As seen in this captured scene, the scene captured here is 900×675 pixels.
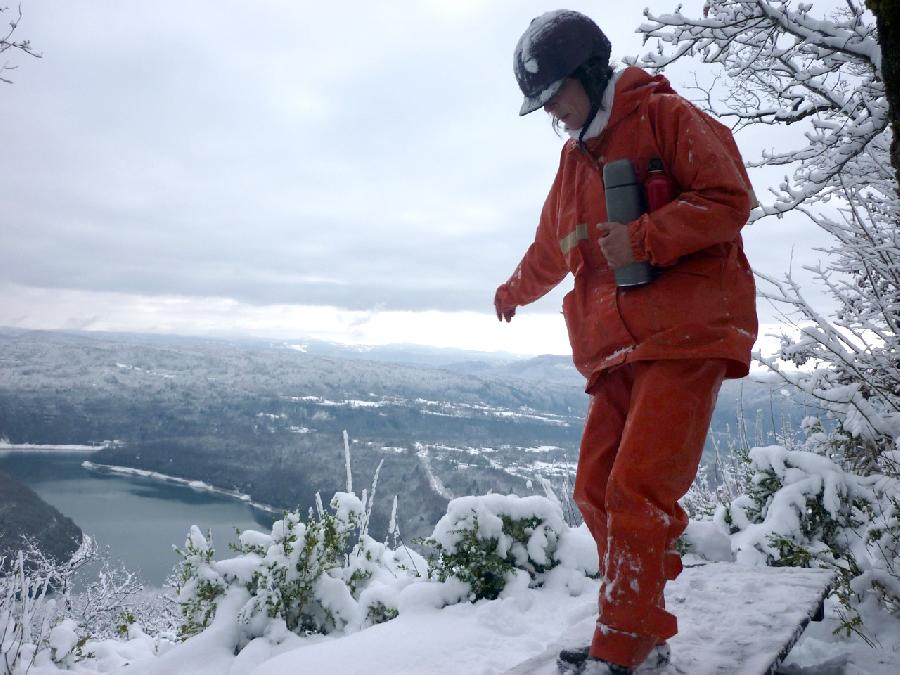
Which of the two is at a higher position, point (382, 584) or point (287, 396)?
point (382, 584)

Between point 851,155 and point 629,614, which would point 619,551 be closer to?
point 629,614

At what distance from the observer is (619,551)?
1431 mm

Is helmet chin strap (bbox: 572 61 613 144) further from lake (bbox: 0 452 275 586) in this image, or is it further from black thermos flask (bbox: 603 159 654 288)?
lake (bbox: 0 452 275 586)

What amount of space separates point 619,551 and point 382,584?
2.80 meters

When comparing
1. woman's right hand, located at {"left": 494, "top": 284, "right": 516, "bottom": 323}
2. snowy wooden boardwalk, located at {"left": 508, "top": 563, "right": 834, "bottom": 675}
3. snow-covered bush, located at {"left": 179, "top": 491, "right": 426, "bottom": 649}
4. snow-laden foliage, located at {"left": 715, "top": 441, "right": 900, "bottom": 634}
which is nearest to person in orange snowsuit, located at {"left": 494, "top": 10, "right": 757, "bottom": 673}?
snowy wooden boardwalk, located at {"left": 508, "top": 563, "right": 834, "bottom": 675}

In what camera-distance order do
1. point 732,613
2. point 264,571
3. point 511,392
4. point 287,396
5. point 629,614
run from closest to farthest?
point 629,614 → point 732,613 → point 264,571 → point 287,396 → point 511,392

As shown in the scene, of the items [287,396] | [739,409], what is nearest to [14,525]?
[739,409]

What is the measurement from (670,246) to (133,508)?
62.3 metres

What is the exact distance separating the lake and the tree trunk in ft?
144

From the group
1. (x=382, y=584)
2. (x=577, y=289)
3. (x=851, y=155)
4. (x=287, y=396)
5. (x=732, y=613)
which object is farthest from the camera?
(x=287, y=396)

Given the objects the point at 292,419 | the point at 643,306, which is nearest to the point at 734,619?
the point at 643,306

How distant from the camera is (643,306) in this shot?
4.95ft

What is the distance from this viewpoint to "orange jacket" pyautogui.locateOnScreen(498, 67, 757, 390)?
1.40m

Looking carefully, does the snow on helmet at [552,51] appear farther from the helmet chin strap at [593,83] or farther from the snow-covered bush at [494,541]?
the snow-covered bush at [494,541]
